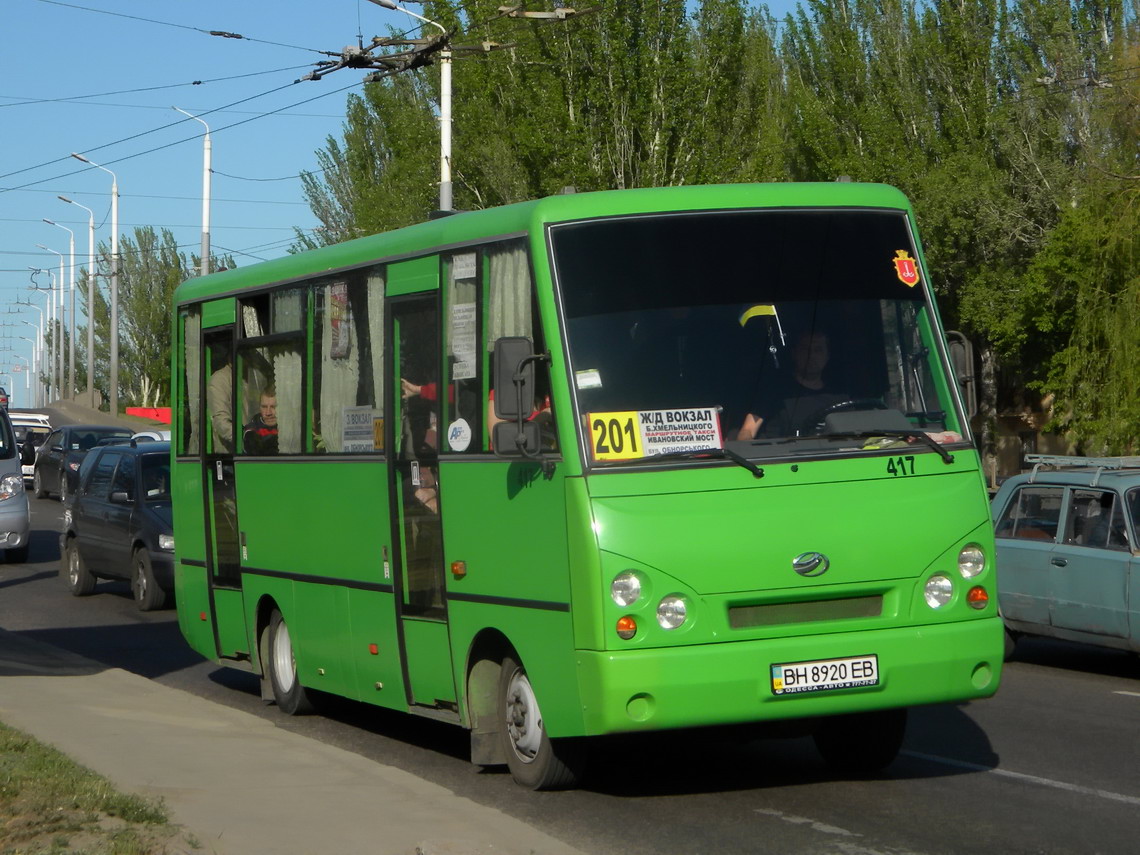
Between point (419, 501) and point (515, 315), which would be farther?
point (419, 501)

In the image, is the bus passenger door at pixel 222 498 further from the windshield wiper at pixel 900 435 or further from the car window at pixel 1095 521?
the car window at pixel 1095 521

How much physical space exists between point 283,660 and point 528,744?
360 centimetres

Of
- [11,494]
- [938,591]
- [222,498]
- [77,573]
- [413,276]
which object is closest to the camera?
[938,591]

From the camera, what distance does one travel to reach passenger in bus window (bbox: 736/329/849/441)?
7.75m

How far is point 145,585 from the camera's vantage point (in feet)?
61.2

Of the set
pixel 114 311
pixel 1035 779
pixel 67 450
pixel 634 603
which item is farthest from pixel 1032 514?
pixel 114 311

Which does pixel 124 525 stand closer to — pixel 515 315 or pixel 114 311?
pixel 515 315

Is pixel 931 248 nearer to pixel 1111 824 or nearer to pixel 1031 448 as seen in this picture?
pixel 1031 448

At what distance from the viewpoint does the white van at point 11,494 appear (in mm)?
22656

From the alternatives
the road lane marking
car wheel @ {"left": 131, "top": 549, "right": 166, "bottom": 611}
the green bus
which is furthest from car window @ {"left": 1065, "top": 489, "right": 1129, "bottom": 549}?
car wheel @ {"left": 131, "top": 549, "right": 166, "bottom": 611}

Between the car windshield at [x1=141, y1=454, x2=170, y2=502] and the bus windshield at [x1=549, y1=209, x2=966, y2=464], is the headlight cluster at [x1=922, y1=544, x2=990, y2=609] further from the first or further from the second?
the car windshield at [x1=141, y1=454, x2=170, y2=502]

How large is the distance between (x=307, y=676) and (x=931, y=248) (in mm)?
37644

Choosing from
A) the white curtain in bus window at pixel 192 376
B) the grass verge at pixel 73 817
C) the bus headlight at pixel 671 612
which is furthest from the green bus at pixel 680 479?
the white curtain in bus window at pixel 192 376

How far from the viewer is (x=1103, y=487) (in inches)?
516
